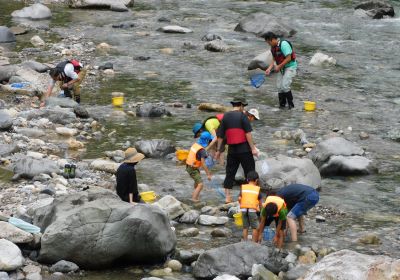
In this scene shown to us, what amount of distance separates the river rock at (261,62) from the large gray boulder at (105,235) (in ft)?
44.5

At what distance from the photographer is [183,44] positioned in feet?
87.4

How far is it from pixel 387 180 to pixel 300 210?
3789mm

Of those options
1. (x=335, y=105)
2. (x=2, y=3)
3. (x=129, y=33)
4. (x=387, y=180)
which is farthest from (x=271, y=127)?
(x=2, y=3)

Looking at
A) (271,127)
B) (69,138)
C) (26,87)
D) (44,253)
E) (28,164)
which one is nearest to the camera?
(44,253)

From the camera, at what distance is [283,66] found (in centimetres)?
1953

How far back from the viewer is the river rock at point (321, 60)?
24422 millimetres

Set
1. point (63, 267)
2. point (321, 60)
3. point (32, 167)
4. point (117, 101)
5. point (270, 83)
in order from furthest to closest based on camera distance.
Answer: point (321, 60) < point (270, 83) < point (117, 101) < point (32, 167) < point (63, 267)

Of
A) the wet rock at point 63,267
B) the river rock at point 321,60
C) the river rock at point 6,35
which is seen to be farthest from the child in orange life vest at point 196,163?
the river rock at point 6,35

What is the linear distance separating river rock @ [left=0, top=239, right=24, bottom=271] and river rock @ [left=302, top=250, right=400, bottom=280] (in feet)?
11.6

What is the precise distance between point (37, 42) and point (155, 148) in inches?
447

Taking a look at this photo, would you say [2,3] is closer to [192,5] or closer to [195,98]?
[192,5]

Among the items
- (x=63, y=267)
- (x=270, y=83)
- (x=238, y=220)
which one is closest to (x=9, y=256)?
(x=63, y=267)

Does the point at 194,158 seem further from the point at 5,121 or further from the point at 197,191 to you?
the point at 5,121

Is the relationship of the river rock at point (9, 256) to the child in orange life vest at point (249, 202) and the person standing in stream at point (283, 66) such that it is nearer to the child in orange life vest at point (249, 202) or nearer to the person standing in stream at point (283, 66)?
the child in orange life vest at point (249, 202)
